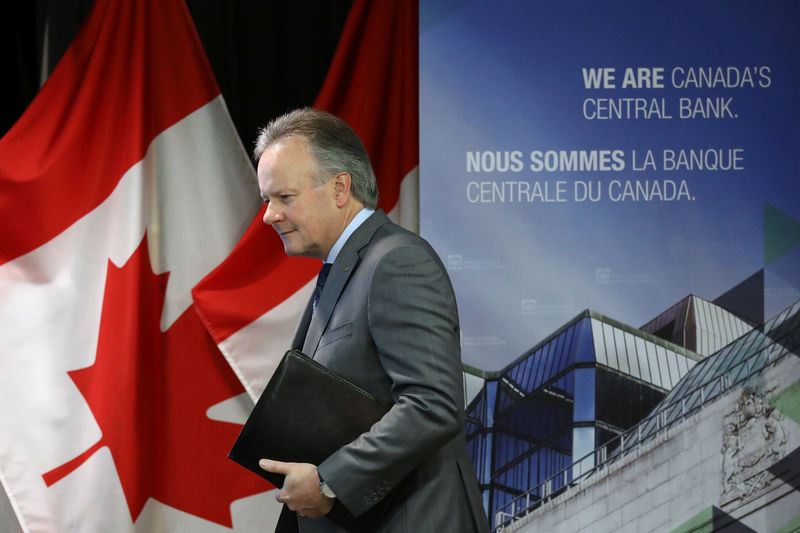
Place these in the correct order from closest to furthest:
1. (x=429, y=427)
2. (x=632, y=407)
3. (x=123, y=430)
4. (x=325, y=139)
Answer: (x=429, y=427) → (x=325, y=139) → (x=632, y=407) → (x=123, y=430)

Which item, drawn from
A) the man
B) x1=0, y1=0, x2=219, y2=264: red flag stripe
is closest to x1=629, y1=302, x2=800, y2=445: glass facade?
the man

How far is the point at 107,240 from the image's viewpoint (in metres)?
3.09

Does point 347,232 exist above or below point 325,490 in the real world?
above

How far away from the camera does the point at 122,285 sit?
305 cm

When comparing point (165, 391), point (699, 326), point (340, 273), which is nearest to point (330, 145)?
point (340, 273)

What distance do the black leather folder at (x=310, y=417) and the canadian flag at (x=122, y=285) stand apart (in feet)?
5.15

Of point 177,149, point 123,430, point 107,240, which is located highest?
point 177,149

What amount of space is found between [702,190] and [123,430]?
195 cm

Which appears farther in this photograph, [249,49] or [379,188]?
[249,49]

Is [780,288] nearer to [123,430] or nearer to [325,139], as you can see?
[325,139]

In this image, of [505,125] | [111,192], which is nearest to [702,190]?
[505,125]

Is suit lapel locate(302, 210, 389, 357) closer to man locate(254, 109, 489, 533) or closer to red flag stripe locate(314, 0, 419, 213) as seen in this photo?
man locate(254, 109, 489, 533)

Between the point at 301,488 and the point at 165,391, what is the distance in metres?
1.70

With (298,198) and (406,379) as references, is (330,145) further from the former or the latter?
(406,379)
